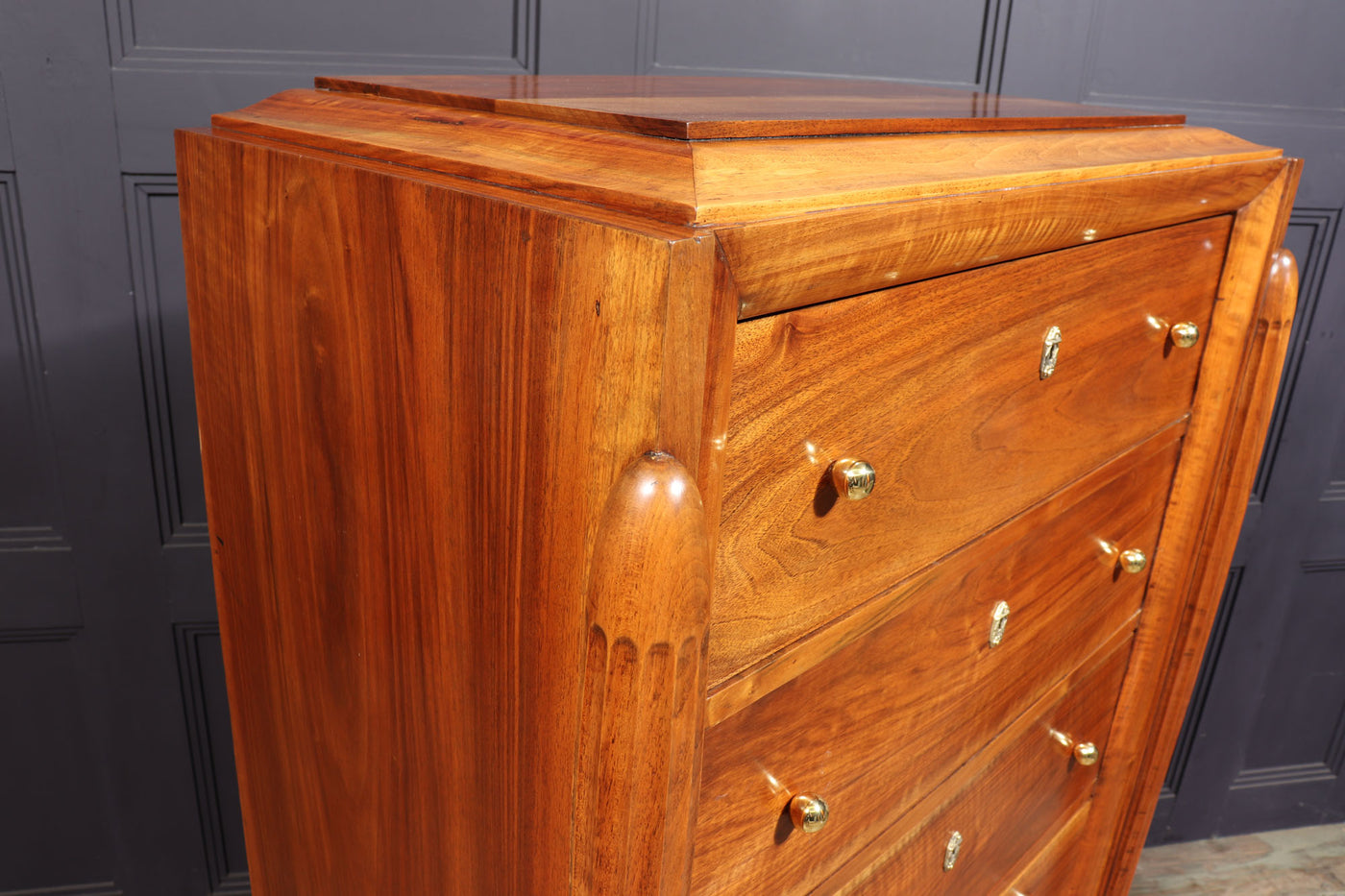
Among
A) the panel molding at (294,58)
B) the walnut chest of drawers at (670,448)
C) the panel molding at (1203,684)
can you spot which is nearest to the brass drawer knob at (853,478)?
the walnut chest of drawers at (670,448)

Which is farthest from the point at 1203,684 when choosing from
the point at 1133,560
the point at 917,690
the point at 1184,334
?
the point at 917,690

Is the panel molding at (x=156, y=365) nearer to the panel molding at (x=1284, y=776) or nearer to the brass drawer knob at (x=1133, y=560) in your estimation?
the brass drawer knob at (x=1133, y=560)

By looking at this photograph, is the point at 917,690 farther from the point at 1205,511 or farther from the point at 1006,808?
the point at 1205,511

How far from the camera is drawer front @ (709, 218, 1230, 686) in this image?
1.66ft

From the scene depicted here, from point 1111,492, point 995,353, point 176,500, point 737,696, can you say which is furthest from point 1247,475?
point 176,500

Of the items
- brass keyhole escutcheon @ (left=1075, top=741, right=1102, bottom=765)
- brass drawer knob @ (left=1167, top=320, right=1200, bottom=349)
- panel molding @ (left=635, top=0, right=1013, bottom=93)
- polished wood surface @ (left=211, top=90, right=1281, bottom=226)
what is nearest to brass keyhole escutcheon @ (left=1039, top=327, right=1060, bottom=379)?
polished wood surface @ (left=211, top=90, right=1281, bottom=226)

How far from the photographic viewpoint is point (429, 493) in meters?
0.55

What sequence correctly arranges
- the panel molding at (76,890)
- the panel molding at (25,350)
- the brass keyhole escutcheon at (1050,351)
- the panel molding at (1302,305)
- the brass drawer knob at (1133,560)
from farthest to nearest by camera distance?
the panel molding at (1302,305)
the panel molding at (76,890)
the panel molding at (25,350)
the brass drawer knob at (1133,560)
the brass keyhole escutcheon at (1050,351)

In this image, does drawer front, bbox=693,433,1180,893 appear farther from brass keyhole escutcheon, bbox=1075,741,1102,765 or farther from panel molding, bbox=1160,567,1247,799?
panel molding, bbox=1160,567,1247,799

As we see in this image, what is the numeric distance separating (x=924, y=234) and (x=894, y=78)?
93 centimetres

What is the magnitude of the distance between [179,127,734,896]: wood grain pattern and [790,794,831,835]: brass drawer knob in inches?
4.4

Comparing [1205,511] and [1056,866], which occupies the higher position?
[1205,511]

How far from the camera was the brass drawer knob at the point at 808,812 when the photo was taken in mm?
598

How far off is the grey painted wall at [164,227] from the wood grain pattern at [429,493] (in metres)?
0.47
